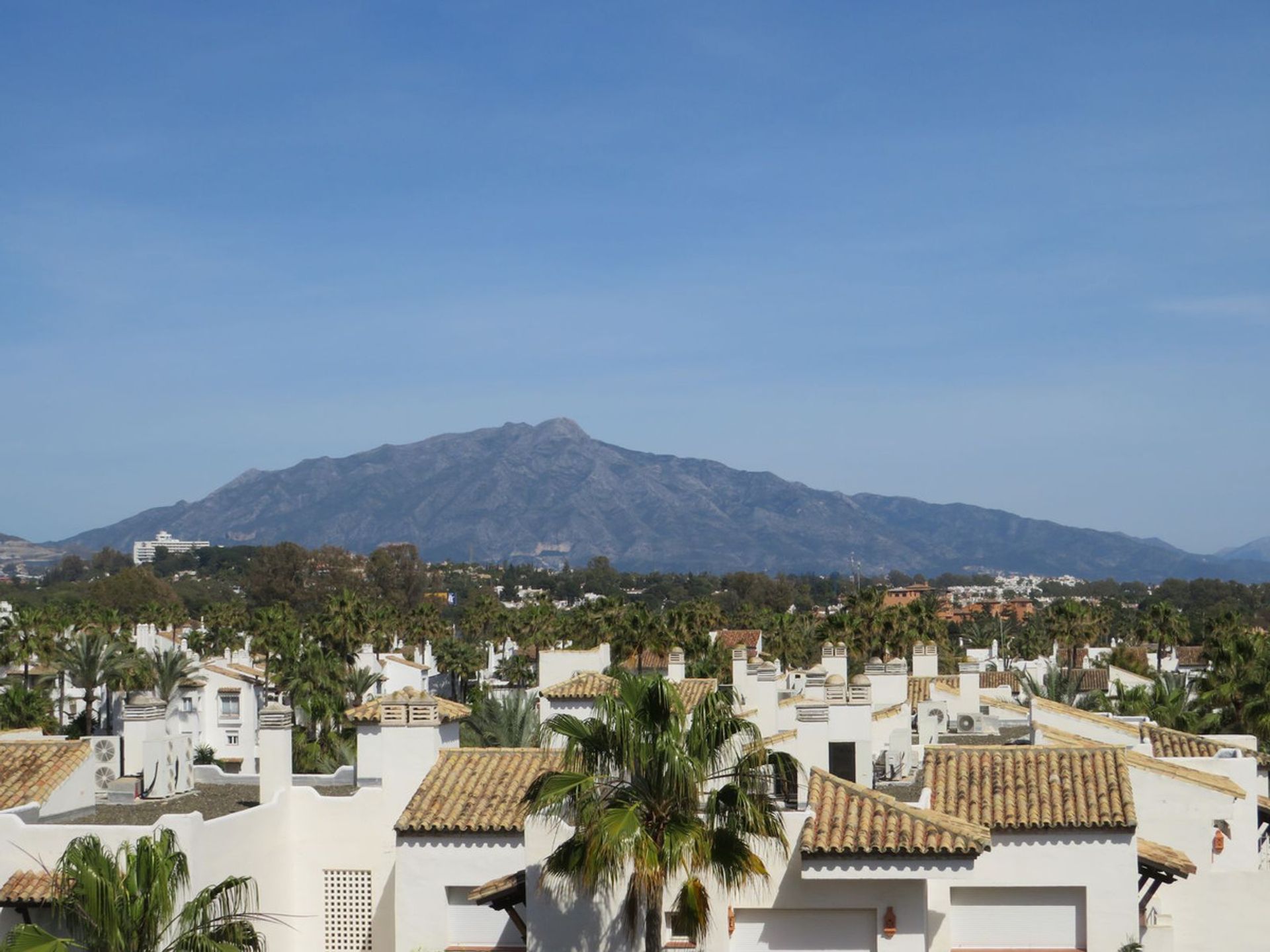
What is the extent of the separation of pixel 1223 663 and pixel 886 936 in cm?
4089

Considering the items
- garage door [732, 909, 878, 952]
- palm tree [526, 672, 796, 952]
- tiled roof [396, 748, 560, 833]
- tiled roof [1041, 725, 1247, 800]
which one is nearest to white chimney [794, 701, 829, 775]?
tiled roof [1041, 725, 1247, 800]

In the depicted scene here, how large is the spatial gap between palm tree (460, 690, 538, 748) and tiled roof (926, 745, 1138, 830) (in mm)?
19585

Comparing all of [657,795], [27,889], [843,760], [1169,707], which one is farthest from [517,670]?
[657,795]

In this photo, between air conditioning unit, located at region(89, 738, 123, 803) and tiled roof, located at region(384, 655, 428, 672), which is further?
tiled roof, located at region(384, 655, 428, 672)

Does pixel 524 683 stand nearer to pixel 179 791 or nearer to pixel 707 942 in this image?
pixel 179 791

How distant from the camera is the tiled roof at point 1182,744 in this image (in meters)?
30.2

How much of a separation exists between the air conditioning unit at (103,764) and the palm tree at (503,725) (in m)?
14.6

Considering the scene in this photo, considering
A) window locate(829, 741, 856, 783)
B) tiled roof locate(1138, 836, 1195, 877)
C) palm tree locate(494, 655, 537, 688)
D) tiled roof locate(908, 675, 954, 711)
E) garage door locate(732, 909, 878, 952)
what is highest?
window locate(829, 741, 856, 783)

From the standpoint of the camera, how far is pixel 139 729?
2983 cm

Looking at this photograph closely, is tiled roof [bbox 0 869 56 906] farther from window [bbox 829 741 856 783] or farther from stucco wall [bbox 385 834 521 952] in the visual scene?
window [bbox 829 741 856 783]

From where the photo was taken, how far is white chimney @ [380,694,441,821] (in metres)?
23.4

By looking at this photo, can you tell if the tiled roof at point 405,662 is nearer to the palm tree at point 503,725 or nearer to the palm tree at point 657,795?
the palm tree at point 503,725

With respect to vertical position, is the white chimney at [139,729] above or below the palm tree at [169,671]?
above

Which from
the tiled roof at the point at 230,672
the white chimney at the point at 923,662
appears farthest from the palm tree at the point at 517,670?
the white chimney at the point at 923,662
